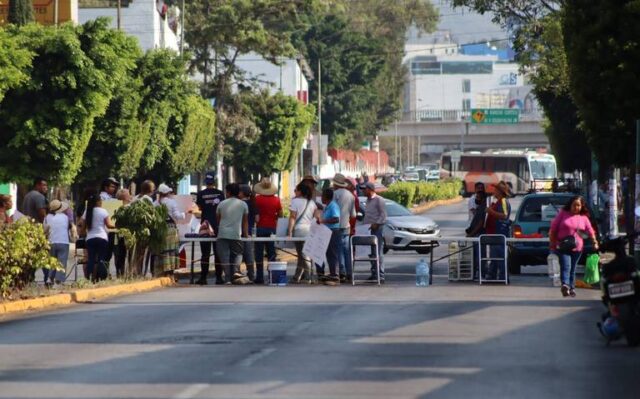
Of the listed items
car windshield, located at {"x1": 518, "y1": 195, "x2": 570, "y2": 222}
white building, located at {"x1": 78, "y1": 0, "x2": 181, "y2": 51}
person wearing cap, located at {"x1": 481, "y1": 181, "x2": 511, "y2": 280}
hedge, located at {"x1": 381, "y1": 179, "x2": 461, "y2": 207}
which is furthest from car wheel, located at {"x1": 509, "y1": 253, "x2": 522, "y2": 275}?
white building, located at {"x1": 78, "y1": 0, "x2": 181, "y2": 51}

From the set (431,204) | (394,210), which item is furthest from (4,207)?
(431,204)

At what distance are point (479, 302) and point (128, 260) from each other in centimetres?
702

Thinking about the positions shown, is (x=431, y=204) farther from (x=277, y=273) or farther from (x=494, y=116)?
(x=277, y=273)

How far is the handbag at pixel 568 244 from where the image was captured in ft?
71.5

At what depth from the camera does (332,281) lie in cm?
2644

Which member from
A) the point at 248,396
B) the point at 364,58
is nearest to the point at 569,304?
the point at 248,396

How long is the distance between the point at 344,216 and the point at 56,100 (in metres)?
16.9

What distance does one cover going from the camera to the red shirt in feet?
89.5

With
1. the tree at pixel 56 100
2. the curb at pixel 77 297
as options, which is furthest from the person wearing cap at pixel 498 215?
the tree at pixel 56 100

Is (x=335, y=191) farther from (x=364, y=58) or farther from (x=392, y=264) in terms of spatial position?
(x=364, y=58)

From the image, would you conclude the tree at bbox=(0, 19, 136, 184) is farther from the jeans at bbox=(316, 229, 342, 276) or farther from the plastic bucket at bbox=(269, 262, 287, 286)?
the jeans at bbox=(316, 229, 342, 276)

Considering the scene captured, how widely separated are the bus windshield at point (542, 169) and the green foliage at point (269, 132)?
21.8 m

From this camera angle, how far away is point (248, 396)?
11969 mm

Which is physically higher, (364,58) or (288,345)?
(364,58)
